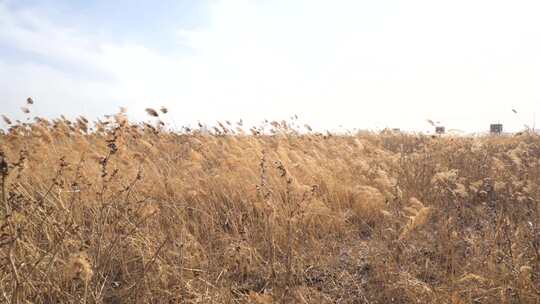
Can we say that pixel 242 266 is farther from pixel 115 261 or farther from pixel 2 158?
pixel 2 158

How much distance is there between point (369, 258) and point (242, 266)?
3.31 ft

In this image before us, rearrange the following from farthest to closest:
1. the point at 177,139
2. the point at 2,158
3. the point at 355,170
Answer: the point at 177,139, the point at 355,170, the point at 2,158

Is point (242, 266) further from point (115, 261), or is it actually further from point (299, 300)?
point (115, 261)

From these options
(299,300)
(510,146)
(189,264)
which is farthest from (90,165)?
(510,146)

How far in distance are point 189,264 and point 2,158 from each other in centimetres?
170

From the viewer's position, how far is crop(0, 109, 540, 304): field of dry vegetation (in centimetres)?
251

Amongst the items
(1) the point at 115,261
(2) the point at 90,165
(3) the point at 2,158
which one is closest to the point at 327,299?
(1) the point at 115,261

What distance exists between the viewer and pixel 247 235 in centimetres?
337

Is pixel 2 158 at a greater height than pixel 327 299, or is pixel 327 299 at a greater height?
pixel 2 158

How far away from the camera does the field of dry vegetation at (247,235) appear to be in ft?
8.24

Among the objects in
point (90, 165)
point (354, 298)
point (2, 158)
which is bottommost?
point (354, 298)

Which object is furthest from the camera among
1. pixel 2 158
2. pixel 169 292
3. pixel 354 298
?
pixel 354 298

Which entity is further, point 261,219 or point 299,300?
point 261,219

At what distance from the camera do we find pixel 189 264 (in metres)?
2.97
